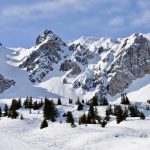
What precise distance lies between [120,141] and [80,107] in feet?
373

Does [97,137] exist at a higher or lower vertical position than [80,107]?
lower

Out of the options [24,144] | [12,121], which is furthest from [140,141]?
[12,121]

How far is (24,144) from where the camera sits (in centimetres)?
4850

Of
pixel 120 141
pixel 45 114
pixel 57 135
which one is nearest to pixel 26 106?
→ pixel 45 114

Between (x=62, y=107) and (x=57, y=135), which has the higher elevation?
(x=62, y=107)

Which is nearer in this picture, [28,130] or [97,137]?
[97,137]

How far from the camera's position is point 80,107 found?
562 feet

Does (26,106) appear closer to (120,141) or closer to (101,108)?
(101,108)

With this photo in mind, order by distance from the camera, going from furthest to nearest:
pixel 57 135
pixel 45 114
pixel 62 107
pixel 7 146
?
1. pixel 62 107
2. pixel 45 114
3. pixel 57 135
4. pixel 7 146

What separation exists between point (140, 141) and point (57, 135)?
55.4 feet

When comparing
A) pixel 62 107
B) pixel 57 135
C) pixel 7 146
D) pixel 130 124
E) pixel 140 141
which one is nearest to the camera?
pixel 7 146

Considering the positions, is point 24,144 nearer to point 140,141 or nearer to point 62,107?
point 140,141

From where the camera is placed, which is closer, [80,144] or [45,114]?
[80,144]

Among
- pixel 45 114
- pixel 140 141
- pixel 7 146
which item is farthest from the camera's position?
pixel 45 114
